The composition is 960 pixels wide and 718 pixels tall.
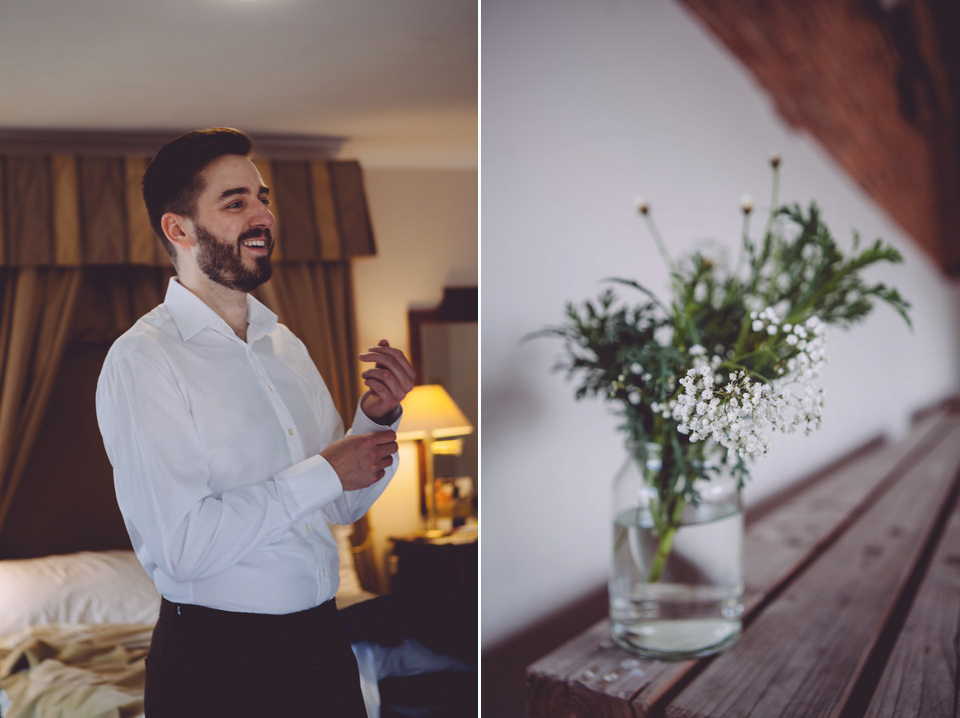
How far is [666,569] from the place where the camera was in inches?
42.4

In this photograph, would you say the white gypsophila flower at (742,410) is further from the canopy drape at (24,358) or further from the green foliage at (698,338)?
the canopy drape at (24,358)

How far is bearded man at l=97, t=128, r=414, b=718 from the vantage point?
0.67 metres

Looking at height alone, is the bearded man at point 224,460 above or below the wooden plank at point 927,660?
above

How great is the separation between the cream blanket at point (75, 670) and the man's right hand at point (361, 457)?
0.72ft

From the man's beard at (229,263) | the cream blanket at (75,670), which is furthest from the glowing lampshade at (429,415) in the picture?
the cream blanket at (75,670)

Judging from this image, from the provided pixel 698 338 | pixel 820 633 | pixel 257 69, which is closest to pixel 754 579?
pixel 820 633

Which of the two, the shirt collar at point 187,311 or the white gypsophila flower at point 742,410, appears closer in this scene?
the shirt collar at point 187,311

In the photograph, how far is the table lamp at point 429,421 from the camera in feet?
2.83

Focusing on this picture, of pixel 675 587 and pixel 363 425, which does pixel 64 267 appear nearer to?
pixel 363 425

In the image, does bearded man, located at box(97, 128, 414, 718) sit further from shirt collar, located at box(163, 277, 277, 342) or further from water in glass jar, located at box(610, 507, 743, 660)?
water in glass jar, located at box(610, 507, 743, 660)

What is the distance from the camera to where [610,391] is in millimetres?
1032

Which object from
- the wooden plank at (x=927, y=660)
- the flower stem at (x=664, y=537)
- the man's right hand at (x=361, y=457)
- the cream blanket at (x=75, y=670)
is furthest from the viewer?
the flower stem at (x=664, y=537)

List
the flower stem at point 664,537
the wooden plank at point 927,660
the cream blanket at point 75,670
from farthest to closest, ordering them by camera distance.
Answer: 1. the flower stem at point 664,537
2. the wooden plank at point 927,660
3. the cream blanket at point 75,670

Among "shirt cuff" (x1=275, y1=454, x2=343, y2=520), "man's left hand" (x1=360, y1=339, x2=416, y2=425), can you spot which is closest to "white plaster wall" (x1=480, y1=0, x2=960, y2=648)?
"man's left hand" (x1=360, y1=339, x2=416, y2=425)
